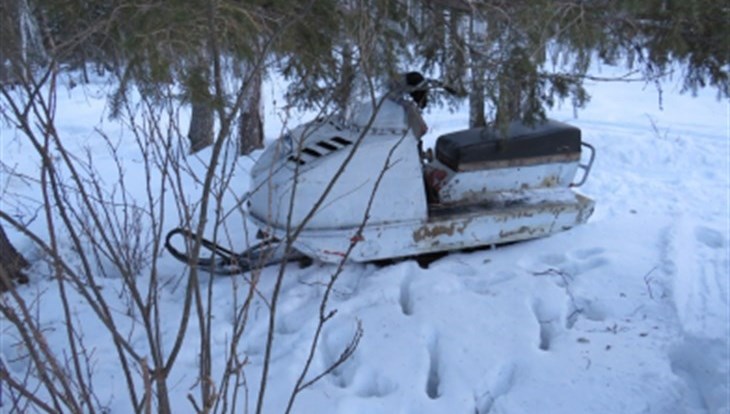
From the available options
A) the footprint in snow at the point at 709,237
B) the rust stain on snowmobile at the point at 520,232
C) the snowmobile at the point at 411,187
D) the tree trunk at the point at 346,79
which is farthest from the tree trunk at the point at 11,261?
the footprint in snow at the point at 709,237

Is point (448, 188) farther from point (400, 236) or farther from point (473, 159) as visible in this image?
point (400, 236)

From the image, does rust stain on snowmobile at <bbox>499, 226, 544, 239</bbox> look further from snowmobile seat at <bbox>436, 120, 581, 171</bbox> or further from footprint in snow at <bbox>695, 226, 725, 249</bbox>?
footprint in snow at <bbox>695, 226, 725, 249</bbox>

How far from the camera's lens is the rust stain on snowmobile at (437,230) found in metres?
3.42

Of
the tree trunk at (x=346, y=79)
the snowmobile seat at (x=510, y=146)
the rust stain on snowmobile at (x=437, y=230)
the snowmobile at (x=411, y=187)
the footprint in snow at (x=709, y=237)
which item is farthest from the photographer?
the footprint in snow at (x=709, y=237)

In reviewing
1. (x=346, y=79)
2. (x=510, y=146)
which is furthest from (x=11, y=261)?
(x=510, y=146)

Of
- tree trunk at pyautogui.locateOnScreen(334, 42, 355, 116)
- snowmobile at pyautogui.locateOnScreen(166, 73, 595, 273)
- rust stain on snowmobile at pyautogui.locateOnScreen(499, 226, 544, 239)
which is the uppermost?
tree trunk at pyautogui.locateOnScreen(334, 42, 355, 116)

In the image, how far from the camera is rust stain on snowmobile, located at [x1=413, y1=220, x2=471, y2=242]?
3.42 metres

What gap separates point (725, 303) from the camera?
319 cm

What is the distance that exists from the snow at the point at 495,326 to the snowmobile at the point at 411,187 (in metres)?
0.19

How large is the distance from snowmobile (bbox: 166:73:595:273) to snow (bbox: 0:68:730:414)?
0.64ft

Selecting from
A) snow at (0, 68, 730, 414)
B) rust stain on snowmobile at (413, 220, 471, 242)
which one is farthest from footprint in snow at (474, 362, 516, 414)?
rust stain on snowmobile at (413, 220, 471, 242)

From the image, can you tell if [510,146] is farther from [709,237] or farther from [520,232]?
[709,237]

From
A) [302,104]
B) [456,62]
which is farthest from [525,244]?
[302,104]

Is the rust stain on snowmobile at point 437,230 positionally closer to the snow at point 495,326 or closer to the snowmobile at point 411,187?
the snowmobile at point 411,187
